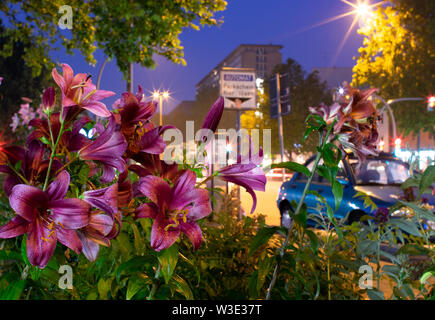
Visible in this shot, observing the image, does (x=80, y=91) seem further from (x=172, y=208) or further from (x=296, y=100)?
(x=296, y=100)

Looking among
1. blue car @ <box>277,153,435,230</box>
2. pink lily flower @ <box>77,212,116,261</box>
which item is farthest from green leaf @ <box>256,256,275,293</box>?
blue car @ <box>277,153,435,230</box>

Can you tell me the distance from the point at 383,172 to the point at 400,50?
20.4 m

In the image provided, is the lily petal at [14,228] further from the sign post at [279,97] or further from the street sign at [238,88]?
the sign post at [279,97]

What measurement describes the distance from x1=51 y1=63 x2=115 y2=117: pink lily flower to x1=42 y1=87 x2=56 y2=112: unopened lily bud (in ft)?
0.12

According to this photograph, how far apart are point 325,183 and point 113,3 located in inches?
236

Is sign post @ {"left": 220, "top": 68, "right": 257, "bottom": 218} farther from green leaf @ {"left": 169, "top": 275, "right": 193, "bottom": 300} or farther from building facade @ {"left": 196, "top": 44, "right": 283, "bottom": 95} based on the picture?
building facade @ {"left": 196, "top": 44, "right": 283, "bottom": 95}

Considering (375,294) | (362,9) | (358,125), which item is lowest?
(375,294)

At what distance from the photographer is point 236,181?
2.68 ft

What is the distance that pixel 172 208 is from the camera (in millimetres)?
749

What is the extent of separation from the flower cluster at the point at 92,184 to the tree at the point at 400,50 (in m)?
27.5

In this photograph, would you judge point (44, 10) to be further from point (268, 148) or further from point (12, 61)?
point (12, 61)

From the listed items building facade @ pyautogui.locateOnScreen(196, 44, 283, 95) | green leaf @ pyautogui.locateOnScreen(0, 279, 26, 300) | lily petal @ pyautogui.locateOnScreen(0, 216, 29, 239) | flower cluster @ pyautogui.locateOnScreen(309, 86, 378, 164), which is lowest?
green leaf @ pyautogui.locateOnScreen(0, 279, 26, 300)

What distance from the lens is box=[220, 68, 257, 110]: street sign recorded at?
8.41 meters

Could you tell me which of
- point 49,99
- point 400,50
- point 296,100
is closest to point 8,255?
point 49,99
